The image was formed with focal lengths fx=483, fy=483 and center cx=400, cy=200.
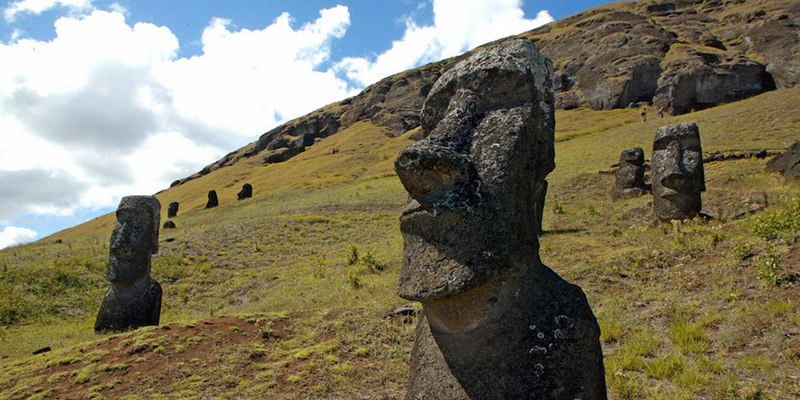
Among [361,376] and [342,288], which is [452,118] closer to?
[361,376]

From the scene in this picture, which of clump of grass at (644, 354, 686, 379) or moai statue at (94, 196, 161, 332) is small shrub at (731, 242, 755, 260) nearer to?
clump of grass at (644, 354, 686, 379)

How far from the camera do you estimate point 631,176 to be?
66.7 feet

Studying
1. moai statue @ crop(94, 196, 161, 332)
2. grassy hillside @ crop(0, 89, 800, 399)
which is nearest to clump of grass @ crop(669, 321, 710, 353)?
grassy hillside @ crop(0, 89, 800, 399)

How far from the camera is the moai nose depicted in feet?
7.75

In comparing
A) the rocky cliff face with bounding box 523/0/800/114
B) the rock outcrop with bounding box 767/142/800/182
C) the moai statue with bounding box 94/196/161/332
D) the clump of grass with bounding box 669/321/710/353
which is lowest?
the rock outcrop with bounding box 767/142/800/182

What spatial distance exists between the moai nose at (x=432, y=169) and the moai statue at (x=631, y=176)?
1962cm

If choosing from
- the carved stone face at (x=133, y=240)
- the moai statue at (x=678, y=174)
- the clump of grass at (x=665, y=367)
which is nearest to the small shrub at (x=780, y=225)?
the clump of grass at (x=665, y=367)

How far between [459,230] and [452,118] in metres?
0.75

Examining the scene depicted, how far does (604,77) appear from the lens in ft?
222

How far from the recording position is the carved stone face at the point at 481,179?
7.44ft

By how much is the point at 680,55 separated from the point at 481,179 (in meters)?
75.3

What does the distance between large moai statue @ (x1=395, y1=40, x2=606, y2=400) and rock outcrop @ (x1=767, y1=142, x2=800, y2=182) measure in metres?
16.4

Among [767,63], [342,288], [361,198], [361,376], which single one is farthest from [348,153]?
[361,376]

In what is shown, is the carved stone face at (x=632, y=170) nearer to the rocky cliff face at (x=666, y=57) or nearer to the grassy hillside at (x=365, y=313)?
the grassy hillside at (x=365, y=313)
